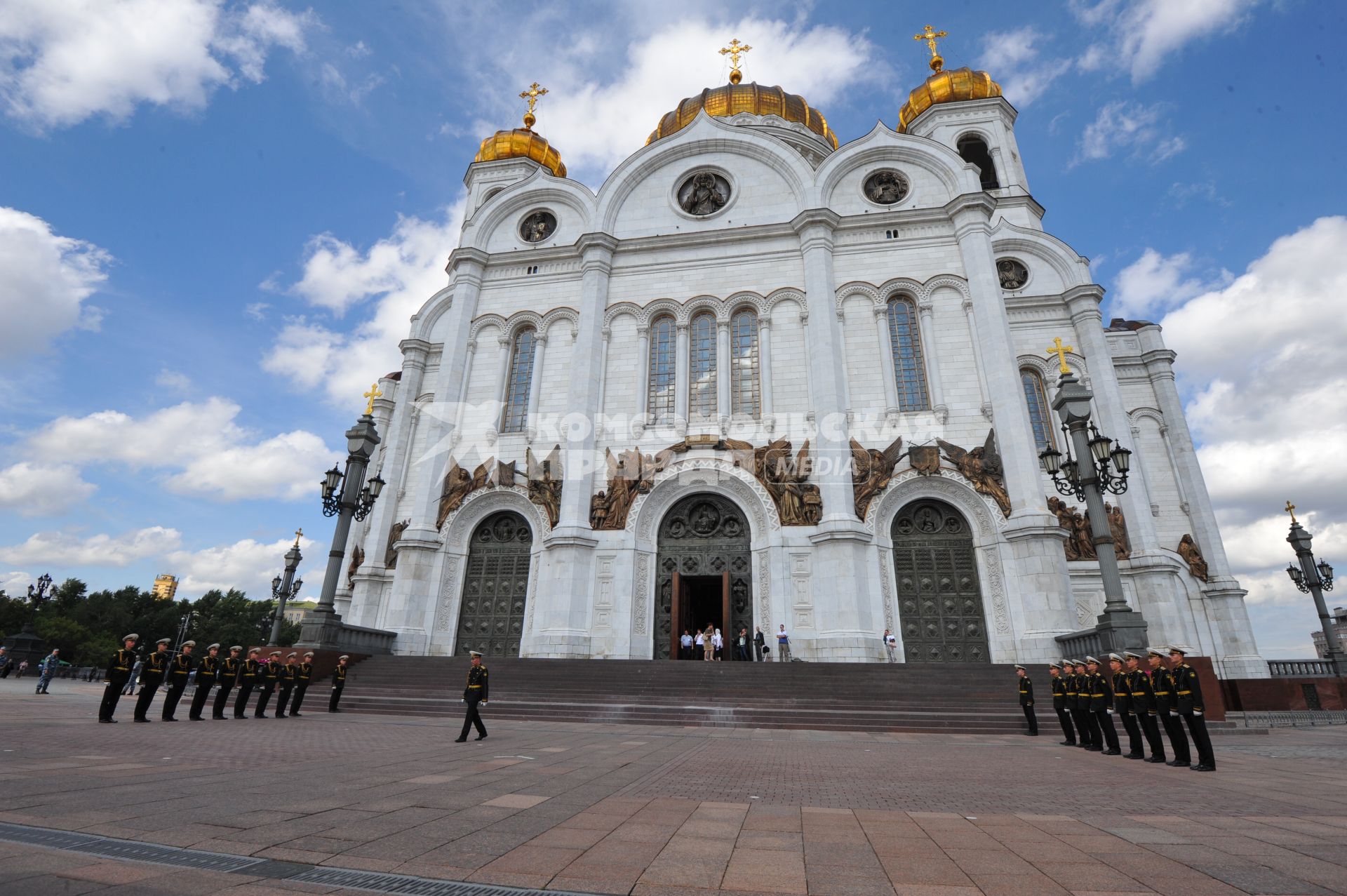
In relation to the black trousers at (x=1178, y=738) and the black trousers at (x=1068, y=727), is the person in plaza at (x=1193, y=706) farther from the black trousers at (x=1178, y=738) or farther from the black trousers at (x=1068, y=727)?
the black trousers at (x=1068, y=727)

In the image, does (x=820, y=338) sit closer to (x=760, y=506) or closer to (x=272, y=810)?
(x=760, y=506)

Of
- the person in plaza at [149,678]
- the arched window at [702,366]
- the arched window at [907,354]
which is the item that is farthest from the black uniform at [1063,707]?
the person in plaza at [149,678]

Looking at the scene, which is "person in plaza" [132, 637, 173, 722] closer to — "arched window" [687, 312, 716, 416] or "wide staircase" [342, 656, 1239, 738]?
→ "wide staircase" [342, 656, 1239, 738]

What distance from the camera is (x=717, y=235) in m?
23.0

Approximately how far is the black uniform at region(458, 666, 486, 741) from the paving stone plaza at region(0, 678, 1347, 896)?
543mm

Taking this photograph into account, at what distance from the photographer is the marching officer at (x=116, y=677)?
991 cm

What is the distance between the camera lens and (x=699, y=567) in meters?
19.3

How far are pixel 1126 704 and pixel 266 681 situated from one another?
46.9 ft

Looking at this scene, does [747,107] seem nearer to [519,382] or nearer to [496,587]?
[519,382]

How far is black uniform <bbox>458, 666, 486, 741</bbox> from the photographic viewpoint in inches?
344

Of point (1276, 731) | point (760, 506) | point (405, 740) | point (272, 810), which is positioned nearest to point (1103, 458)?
point (1276, 731)

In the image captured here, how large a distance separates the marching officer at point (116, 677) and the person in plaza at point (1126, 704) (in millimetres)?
14374

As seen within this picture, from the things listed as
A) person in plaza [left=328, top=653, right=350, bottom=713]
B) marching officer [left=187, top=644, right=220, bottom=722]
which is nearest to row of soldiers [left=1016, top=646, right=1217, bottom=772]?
person in plaza [left=328, top=653, right=350, bottom=713]

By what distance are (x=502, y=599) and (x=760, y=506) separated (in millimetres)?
8536
